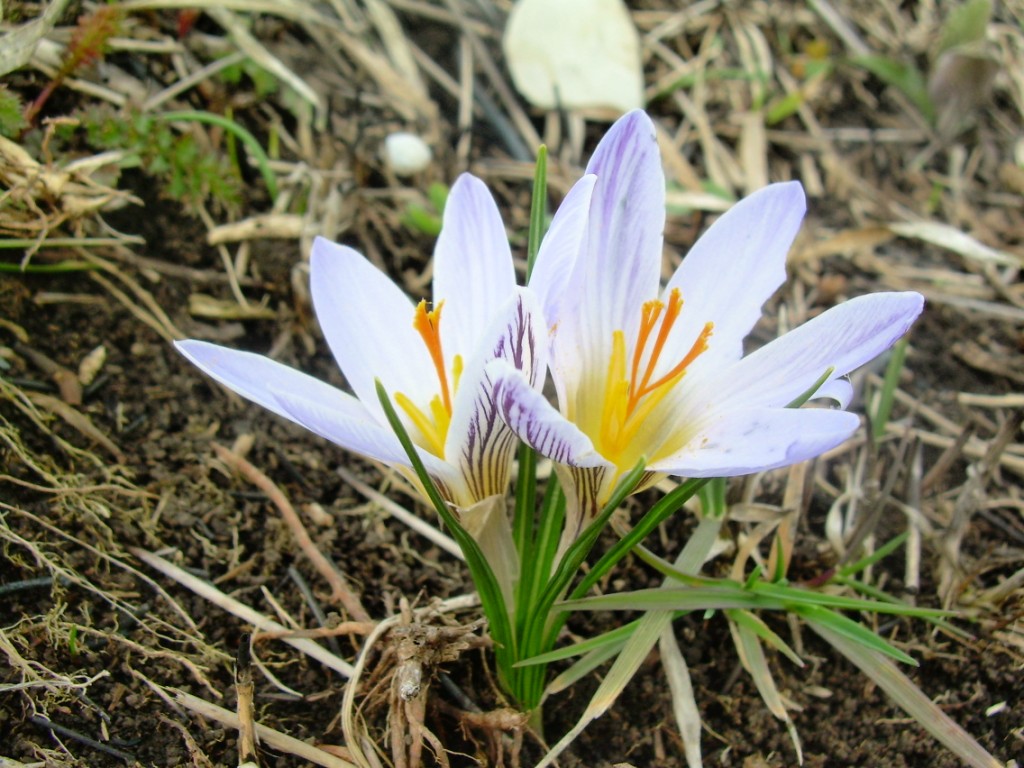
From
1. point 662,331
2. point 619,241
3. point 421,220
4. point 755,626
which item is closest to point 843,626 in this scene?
point 755,626

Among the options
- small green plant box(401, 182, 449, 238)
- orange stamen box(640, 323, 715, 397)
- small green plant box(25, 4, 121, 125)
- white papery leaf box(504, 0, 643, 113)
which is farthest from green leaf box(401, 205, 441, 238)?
orange stamen box(640, 323, 715, 397)

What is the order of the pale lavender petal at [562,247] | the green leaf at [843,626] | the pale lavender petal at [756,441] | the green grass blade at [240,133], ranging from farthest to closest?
the green grass blade at [240,133], the green leaf at [843,626], the pale lavender petal at [562,247], the pale lavender petal at [756,441]

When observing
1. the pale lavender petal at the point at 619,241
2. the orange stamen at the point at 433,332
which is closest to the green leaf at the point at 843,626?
the pale lavender petal at the point at 619,241

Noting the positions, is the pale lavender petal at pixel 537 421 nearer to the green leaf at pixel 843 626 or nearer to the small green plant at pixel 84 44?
the green leaf at pixel 843 626

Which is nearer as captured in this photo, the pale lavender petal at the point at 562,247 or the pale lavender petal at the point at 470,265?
the pale lavender petal at the point at 562,247

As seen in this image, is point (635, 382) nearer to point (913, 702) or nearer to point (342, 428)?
point (342, 428)

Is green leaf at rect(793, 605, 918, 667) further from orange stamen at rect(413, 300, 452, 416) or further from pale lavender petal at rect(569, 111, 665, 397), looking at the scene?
orange stamen at rect(413, 300, 452, 416)

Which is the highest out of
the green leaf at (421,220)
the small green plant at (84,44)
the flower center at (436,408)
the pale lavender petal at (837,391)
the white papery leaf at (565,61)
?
the small green plant at (84,44)
